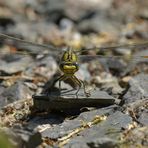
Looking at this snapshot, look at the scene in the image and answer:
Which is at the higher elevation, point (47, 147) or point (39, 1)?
point (39, 1)

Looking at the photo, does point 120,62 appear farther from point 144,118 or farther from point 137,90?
point 144,118

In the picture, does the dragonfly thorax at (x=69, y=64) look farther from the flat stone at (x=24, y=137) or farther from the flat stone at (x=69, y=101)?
the flat stone at (x=24, y=137)

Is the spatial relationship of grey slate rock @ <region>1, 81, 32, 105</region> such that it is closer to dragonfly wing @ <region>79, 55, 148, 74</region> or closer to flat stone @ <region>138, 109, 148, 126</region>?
dragonfly wing @ <region>79, 55, 148, 74</region>

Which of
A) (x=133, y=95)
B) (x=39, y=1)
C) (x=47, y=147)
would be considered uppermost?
(x=39, y=1)

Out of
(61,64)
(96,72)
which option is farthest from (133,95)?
(96,72)

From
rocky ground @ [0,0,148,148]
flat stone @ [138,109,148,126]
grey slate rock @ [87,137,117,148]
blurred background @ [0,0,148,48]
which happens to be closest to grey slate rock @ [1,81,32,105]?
rocky ground @ [0,0,148,148]

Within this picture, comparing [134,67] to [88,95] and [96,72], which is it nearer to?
[96,72]

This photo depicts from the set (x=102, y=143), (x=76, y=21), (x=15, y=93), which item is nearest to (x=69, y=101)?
(x=15, y=93)
